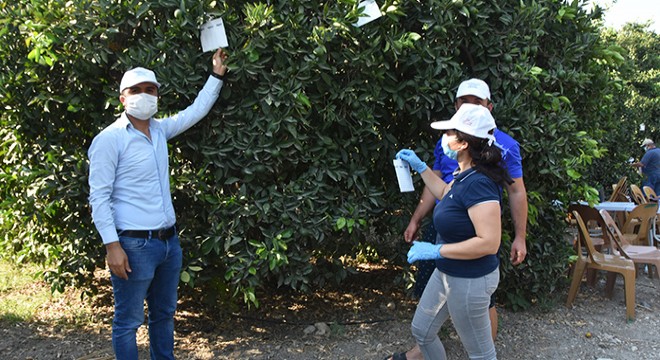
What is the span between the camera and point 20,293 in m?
5.51

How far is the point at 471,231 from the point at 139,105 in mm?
1999

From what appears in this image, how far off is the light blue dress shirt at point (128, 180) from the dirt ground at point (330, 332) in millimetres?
1439

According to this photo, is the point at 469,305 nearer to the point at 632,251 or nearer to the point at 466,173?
the point at 466,173

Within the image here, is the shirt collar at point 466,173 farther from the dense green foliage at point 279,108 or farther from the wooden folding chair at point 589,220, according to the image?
the wooden folding chair at point 589,220

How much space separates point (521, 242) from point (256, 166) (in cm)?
181

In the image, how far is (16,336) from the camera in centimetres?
441

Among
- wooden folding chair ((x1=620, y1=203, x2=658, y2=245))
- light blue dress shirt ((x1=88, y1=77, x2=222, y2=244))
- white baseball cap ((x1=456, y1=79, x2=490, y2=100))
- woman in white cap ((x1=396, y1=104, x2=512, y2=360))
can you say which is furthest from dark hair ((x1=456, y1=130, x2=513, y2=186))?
wooden folding chair ((x1=620, y1=203, x2=658, y2=245))

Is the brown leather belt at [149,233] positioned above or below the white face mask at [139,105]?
below

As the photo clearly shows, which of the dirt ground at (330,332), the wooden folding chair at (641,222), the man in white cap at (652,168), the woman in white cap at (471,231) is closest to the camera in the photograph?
the woman in white cap at (471,231)

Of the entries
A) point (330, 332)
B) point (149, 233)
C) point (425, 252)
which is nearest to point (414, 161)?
point (425, 252)

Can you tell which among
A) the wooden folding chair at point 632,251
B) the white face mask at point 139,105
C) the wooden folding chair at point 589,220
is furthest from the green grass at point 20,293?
the wooden folding chair at point 632,251

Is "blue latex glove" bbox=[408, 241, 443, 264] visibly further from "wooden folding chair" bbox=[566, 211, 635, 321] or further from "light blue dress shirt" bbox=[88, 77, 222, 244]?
"wooden folding chair" bbox=[566, 211, 635, 321]

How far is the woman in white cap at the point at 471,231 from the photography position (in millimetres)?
2754

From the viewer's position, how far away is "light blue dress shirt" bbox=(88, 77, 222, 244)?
3000 millimetres
